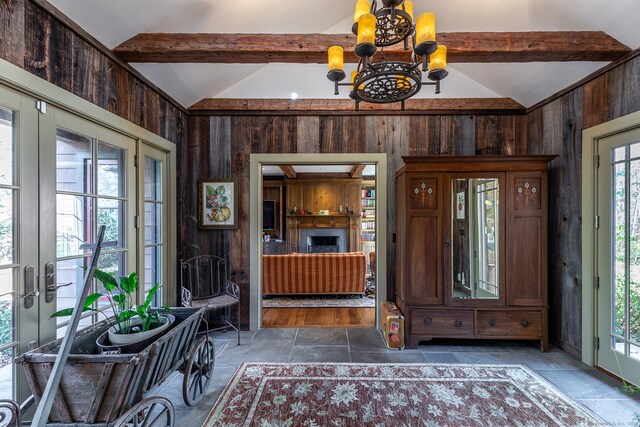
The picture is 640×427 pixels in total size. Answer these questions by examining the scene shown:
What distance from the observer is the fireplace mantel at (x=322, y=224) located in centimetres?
844

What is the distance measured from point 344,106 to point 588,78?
2.26m

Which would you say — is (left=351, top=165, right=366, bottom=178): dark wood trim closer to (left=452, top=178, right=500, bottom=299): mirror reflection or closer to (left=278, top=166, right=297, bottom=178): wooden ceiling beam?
(left=278, top=166, right=297, bottom=178): wooden ceiling beam

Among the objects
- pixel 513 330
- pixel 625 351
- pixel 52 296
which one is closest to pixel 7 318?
pixel 52 296

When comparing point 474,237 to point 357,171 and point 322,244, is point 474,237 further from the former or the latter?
point 322,244

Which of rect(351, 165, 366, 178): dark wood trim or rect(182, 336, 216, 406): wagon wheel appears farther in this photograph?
rect(351, 165, 366, 178): dark wood trim

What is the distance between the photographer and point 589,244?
2781mm

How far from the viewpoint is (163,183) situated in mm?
3309

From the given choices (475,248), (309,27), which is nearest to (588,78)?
(475,248)

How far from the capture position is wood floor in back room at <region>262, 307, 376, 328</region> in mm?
3883

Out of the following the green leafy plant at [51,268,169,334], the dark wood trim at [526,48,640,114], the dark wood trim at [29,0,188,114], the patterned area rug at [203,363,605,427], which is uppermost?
the dark wood trim at [29,0,188,114]

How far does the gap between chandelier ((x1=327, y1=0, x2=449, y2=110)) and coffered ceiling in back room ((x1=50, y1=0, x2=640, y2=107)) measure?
98cm

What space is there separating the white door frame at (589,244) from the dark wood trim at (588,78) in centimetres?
44

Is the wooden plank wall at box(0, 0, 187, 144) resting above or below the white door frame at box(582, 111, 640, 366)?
above

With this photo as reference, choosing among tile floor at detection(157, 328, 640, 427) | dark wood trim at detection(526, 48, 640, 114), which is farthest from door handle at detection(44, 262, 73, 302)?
dark wood trim at detection(526, 48, 640, 114)
